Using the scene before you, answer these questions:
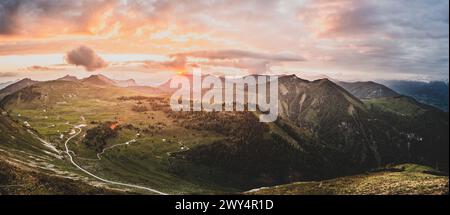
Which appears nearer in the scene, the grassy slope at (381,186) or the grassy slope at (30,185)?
the grassy slope at (30,185)

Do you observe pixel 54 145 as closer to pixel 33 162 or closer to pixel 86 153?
pixel 86 153

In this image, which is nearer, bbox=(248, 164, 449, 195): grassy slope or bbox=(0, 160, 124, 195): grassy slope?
bbox=(0, 160, 124, 195): grassy slope

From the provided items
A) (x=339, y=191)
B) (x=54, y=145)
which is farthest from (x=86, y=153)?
(x=339, y=191)

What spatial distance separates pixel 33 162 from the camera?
138750mm

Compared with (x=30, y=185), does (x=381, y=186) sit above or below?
below

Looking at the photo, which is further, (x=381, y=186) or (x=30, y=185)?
(x=381, y=186)
